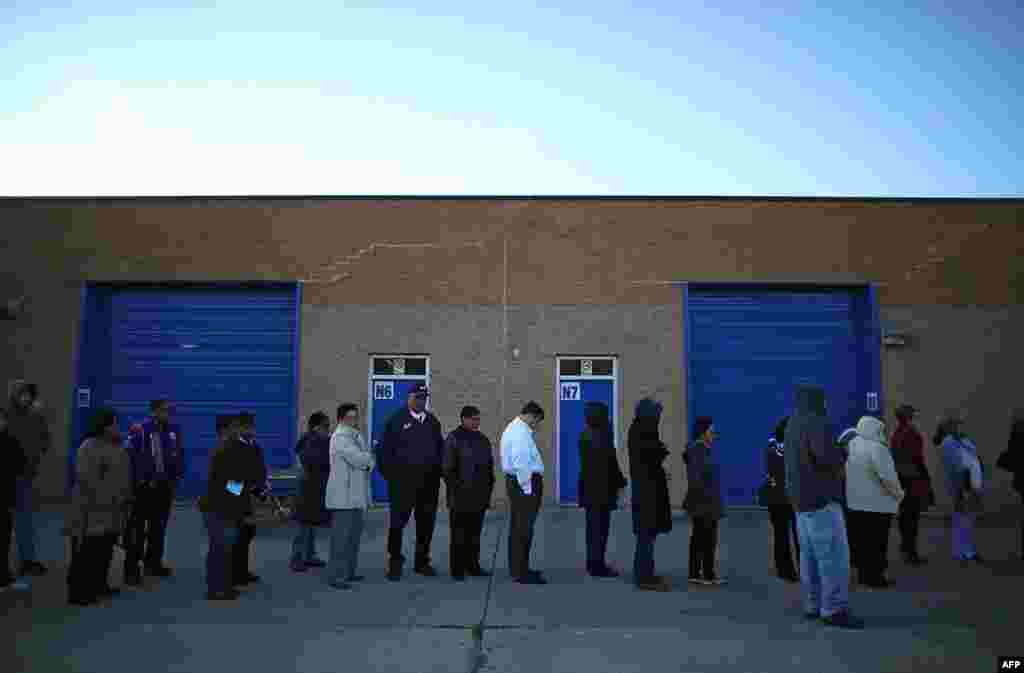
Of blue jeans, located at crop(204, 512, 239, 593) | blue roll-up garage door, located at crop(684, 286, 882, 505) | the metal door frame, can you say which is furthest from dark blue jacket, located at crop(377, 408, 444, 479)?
blue roll-up garage door, located at crop(684, 286, 882, 505)

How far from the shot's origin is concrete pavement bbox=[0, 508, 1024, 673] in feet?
17.0

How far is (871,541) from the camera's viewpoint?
7.63m

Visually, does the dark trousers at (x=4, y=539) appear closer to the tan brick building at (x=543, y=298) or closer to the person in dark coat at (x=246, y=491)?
the person in dark coat at (x=246, y=491)

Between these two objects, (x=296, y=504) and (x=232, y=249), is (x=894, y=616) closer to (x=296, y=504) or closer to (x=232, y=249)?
(x=296, y=504)

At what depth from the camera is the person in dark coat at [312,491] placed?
27.5 ft

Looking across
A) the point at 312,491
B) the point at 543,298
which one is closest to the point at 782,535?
the point at 312,491

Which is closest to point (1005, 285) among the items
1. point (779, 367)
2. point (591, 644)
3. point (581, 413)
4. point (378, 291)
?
point (779, 367)

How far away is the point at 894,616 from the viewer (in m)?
6.34

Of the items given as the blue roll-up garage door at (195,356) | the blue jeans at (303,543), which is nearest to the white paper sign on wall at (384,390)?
the blue roll-up garage door at (195,356)

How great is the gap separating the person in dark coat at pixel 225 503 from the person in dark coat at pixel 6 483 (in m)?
1.83

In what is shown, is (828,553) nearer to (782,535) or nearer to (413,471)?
(782,535)

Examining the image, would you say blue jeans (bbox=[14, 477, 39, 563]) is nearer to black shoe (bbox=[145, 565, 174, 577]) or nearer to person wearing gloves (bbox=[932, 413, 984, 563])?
black shoe (bbox=[145, 565, 174, 577])

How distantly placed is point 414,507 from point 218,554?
2.06 m

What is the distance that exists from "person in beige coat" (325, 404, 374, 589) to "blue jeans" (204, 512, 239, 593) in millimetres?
969
